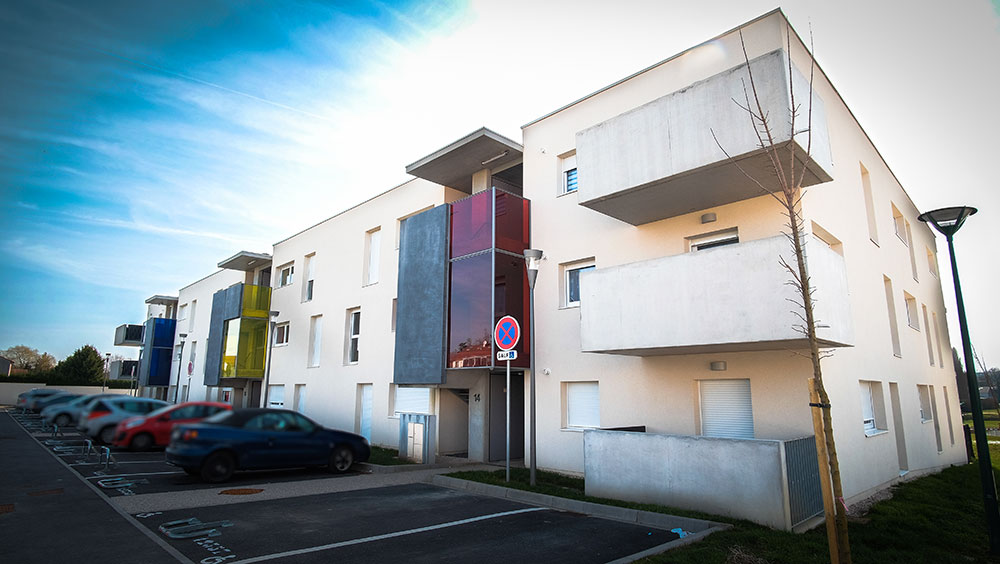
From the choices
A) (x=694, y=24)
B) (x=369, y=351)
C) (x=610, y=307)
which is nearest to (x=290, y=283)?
(x=369, y=351)

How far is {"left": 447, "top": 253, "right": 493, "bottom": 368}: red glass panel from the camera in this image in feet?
45.7

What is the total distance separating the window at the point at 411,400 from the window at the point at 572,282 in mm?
6030

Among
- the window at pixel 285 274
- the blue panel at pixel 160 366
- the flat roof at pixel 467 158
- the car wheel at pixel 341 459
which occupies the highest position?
the flat roof at pixel 467 158

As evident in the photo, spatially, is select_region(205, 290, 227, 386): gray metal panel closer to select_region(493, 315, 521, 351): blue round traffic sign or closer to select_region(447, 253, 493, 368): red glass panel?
select_region(493, 315, 521, 351): blue round traffic sign

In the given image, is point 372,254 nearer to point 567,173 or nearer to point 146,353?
point 567,173

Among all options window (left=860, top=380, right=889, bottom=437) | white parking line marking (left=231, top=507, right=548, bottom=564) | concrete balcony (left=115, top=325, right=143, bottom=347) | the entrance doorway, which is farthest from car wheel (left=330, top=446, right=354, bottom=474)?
window (left=860, top=380, right=889, bottom=437)

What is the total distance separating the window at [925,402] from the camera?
17.0 m

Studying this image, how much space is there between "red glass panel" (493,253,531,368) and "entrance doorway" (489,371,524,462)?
1.91m

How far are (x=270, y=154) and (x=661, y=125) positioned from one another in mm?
7320

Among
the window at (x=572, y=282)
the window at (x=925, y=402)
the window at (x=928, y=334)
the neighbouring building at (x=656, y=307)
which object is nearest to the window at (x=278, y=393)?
the neighbouring building at (x=656, y=307)

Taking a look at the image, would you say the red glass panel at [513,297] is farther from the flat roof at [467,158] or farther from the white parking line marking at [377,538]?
the white parking line marking at [377,538]

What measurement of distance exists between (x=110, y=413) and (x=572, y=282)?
1081 centimetres

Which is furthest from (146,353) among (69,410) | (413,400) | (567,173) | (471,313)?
(413,400)

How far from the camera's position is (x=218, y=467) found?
5.27 meters
